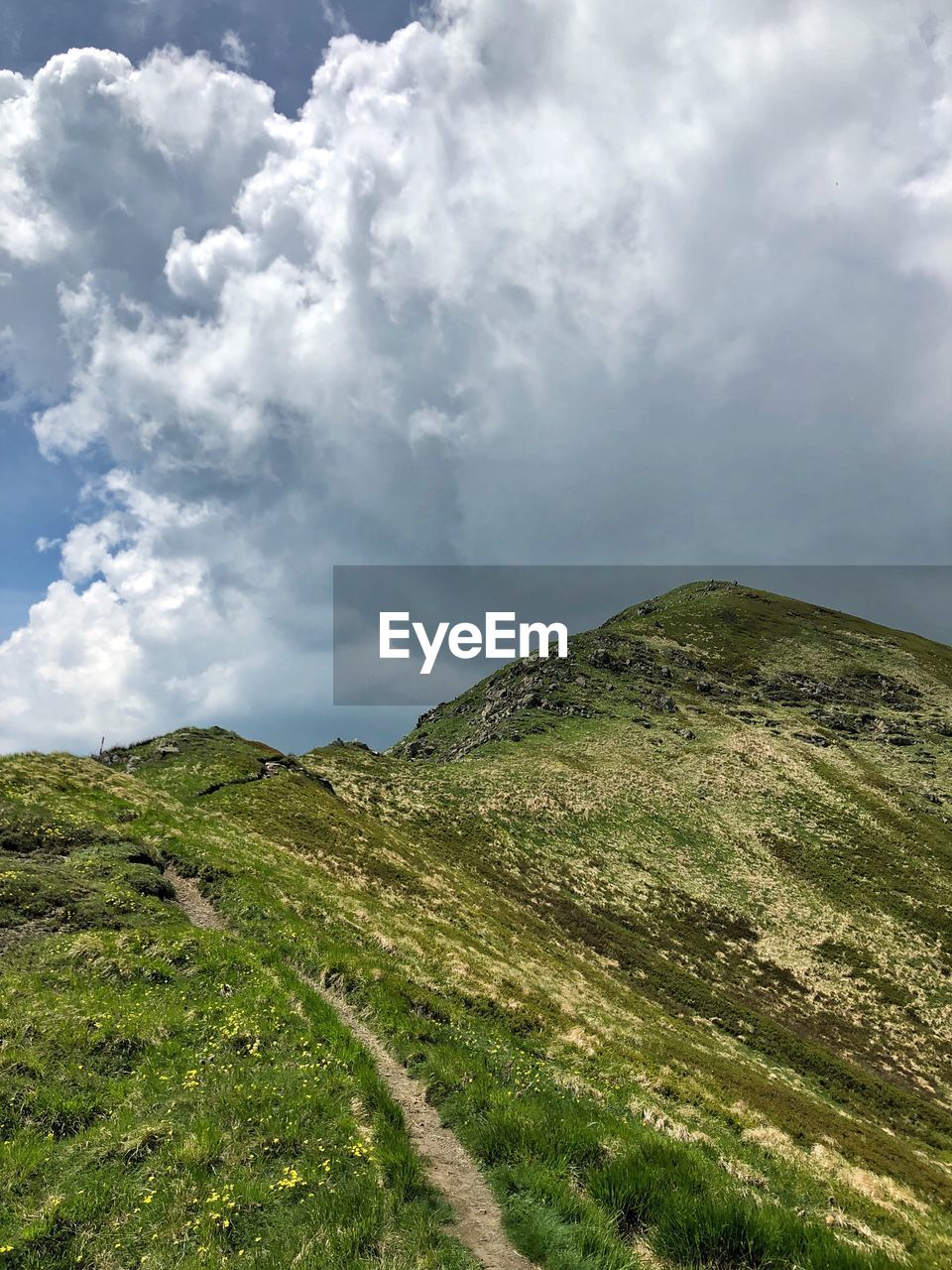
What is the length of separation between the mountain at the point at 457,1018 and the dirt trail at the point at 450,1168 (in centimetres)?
11

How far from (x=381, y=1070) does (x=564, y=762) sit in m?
80.1

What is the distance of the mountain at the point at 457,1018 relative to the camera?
7895 mm

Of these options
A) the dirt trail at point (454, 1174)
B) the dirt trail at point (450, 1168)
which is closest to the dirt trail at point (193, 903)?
the dirt trail at point (450, 1168)

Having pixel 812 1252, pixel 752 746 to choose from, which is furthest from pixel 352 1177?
pixel 752 746

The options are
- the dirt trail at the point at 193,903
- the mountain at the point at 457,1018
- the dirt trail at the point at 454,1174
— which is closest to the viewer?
the dirt trail at the point at 454,1174

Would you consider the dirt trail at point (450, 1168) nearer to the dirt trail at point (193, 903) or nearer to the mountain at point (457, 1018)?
the mountain at point (457, 1018)

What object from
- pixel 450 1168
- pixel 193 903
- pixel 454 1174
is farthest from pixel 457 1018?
A: pixel 193 903

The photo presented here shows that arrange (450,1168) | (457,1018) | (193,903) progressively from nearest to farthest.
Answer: (450,1168), (457,1018), (193,903)

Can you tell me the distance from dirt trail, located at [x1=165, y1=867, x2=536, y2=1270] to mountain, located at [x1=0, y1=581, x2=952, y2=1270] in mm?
113

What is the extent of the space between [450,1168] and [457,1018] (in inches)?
343

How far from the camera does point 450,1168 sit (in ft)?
30.9

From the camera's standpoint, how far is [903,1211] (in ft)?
53.2

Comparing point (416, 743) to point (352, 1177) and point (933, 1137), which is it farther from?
point (352, 1177)

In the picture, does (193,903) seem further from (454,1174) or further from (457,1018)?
(454,1174)
